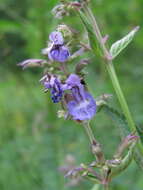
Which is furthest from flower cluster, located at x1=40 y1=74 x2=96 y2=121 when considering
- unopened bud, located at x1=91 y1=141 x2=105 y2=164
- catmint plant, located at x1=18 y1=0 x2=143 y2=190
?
unopened bud, located at x1=91 y1=141 x2=105 y2=164

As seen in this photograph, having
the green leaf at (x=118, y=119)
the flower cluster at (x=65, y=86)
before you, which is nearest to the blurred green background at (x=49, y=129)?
the green leaf at (x=118, y=119)

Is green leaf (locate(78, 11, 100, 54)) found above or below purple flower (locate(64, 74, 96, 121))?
above

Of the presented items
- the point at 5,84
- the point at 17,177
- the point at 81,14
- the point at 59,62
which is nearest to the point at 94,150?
the point at 59,62

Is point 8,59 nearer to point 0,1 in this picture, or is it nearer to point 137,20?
point 0,1

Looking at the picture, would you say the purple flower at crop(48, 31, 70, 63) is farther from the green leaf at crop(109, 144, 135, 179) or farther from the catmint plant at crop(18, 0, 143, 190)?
the green leaf at crop(109, 144, 135, 179)

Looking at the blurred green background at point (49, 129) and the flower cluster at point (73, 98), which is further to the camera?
the blurred green background at point (49, 129)

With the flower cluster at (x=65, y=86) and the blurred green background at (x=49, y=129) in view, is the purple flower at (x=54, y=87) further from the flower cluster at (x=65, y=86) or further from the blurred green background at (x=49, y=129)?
the blurred green background at (x=49, y=129)

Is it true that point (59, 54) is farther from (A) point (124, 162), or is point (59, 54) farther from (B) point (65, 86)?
(A) point (124, 162)
